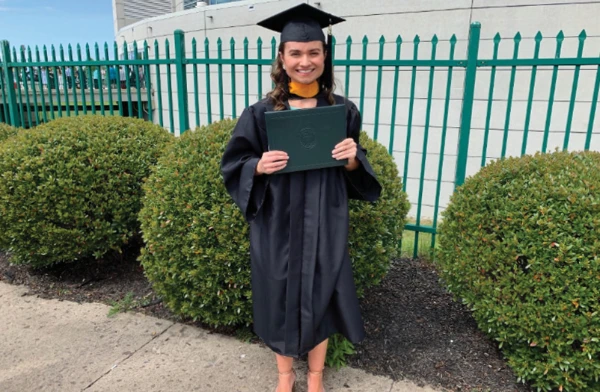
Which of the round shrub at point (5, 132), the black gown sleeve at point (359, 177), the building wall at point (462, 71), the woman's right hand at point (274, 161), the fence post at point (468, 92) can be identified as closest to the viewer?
the woman's right hand at point (274, 161)

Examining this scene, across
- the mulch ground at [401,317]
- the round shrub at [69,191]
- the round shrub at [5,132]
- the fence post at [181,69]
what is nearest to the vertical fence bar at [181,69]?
the fence post at [181,69]

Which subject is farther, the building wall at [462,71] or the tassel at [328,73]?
the building wall at [462,71]

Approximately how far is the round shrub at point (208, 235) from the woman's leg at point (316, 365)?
544 millimetres

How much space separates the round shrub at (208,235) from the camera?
2568mm

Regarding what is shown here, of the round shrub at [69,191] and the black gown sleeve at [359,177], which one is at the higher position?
the black gown sleeve at [359,177]

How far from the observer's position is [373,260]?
277cm

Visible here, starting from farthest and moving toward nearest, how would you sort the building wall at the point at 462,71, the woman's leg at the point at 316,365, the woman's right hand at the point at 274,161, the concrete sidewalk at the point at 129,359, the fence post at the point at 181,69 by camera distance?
the building wall at the point at 462,71, the fence post at the point at 181,69, the concrete sidewalk at the point at 129,359, the woman's leg at the point at 316,365, the woman's right hand at the point at 274,161

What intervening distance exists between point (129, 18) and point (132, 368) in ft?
63.5

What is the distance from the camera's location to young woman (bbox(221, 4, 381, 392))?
79.4 inches

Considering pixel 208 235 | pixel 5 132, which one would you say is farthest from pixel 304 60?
pixel 5 132

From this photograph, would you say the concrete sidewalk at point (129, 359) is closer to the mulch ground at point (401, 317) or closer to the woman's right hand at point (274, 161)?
the mulch ground at point (401, 317)

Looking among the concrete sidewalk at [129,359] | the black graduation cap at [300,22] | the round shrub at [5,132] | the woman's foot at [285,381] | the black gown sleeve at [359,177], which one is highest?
the black graduation cap at [300,22]

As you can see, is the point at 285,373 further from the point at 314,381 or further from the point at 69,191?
the point at 69,191

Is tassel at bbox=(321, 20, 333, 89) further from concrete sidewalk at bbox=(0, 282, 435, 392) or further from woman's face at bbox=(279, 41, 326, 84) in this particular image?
concrete sidewalk at bbox=(0, 282, 435, 392)
